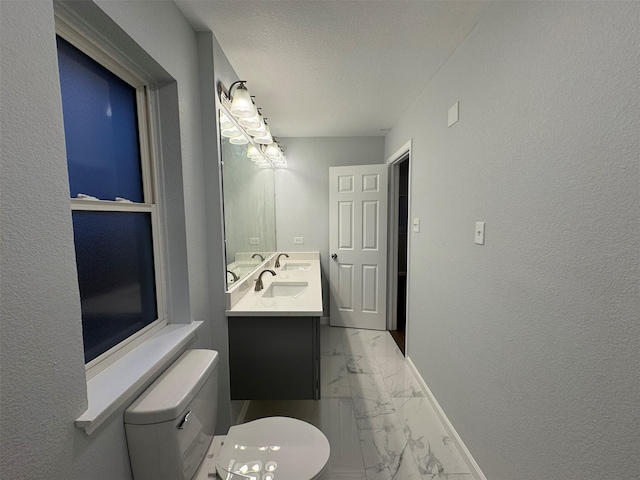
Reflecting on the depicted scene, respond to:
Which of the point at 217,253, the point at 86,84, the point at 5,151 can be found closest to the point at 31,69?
the point at 5,151

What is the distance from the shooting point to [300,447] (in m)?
1.08

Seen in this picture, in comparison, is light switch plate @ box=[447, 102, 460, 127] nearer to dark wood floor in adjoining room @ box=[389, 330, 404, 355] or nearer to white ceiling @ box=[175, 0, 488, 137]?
white ceiling @ box=[175, 0, 488, 137]

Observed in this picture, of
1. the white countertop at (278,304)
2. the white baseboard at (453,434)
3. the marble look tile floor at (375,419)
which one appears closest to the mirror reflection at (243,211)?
the white countertop at (278,304)

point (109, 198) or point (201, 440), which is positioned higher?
point (109, 198)

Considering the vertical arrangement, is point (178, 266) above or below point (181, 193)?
below

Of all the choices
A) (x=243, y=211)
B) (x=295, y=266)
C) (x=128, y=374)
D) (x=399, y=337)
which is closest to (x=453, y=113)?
(x=243, y=211)

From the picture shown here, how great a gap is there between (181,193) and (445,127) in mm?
1585

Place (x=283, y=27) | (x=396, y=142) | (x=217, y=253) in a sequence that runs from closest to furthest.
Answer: (x=283, y=27), (x=217, y=253), (x=396, y=142)

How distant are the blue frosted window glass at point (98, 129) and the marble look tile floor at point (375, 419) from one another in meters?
1.67

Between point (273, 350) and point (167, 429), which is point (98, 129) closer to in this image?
point (167, 429)

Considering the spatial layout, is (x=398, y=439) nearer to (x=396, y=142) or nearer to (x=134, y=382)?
(x=134, y=382)

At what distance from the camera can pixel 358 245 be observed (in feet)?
10.6

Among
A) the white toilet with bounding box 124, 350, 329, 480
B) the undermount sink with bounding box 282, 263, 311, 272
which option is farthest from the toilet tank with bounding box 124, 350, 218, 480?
the undermount sink with bounding box 282, 263, 311, 272

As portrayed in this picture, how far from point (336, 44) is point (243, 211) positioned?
4.07 ft
